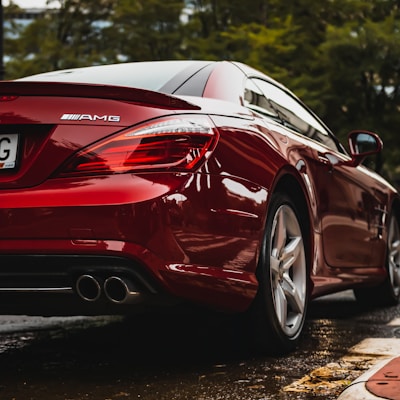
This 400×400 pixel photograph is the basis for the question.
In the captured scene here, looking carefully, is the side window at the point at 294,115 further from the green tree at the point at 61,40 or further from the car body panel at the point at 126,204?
the green tree at the point at 61,40

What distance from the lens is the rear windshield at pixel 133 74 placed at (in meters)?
4.32

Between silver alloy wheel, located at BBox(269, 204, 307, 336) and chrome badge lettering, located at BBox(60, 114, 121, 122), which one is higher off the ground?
chrome badge lettering, located at BBox(60, 114, 121, 122)

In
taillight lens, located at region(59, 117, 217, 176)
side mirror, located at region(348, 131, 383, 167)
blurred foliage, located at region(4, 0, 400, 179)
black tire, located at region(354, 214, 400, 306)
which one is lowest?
black tire, located at region(354, 214, 400, 306)

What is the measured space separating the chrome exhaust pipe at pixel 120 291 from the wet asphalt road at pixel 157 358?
0.35 meters

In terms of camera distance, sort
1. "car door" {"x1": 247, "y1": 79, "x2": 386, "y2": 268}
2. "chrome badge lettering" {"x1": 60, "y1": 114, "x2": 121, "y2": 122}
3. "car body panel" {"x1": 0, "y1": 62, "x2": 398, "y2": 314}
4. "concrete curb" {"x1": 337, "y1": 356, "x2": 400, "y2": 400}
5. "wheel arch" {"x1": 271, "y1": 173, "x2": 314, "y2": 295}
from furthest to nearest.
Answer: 1. "car door" {"x1": 247, "y1": 79, "x2": 386, "y2": 268}
2. "wheel arch" {"x1": 271, "y1": 173, "x2": 314, "y2": 295}
3. "chrome badge lettering" {"x1": 60, "y1": 114, "x2": 121, "y2": 122}
4. "car body panel" {"x1": 0, "y1": 62, "x2": 398, "y2": 314}
5. "concrete curb" {"x1": 337, "y1": 356, "x2": 400, "y2": 400}

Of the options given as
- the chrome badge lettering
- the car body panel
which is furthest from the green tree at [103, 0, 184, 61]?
the chrome badge lettering

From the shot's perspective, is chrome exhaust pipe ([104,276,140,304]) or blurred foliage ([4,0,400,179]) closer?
chrome exhaust pipe ([104,276,140,304])

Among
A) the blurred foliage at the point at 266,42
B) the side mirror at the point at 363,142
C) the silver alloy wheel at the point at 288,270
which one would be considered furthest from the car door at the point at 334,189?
the blurred foliage at the point at 266,42

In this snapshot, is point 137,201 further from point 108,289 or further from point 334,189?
point 334,189

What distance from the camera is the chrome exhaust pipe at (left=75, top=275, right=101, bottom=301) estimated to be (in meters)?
3.46

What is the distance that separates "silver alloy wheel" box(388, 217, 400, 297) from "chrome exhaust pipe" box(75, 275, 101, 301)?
3.63 metres

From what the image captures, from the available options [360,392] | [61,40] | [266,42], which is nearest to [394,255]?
[360,392]

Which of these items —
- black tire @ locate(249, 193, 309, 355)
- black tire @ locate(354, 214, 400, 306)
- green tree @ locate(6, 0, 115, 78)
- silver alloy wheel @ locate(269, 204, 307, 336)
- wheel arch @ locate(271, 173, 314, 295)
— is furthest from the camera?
green tree @ locate(6, 0, 115, 78)

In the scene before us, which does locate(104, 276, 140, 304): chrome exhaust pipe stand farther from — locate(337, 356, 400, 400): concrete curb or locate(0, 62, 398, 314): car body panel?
locate(337, 356, 400, 400): concrete curb
